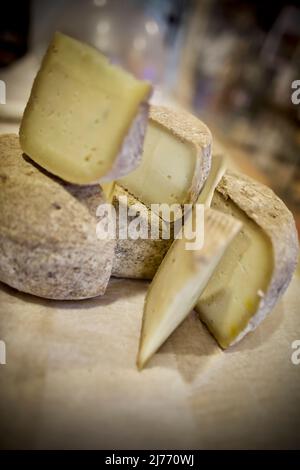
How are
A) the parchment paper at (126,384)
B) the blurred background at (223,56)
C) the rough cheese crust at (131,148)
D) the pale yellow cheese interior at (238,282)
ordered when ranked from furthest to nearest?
the blurred background at (223,56) < the pale yellow cheese interior at (238,282) < the rough cheese crust at (131,148) < the parchment paper at (126,384)

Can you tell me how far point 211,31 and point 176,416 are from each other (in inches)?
229

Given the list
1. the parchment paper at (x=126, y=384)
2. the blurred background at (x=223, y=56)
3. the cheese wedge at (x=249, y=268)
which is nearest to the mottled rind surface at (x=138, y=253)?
the parchment paper at (x=126, y=384)

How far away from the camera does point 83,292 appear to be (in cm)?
105

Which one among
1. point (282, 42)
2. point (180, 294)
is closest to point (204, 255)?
point (180, 294)

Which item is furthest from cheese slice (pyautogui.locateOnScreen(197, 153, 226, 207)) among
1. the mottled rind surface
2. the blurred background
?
the blurred background

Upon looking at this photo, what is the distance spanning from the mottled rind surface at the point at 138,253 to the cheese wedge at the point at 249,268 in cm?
21

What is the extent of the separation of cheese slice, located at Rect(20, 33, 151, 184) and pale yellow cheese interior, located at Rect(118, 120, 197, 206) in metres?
0.26

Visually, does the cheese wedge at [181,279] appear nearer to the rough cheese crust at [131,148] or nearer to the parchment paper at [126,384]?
the parchment paper at [126,384]

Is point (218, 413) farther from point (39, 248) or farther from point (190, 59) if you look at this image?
point (190, 59)

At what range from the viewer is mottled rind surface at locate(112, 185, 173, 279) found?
3.85ft

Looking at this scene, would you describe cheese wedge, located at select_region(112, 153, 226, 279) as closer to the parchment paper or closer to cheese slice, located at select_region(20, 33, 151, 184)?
the parchment paper

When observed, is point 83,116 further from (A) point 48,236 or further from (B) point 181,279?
(B) point 181,279

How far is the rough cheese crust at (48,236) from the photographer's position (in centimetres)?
94

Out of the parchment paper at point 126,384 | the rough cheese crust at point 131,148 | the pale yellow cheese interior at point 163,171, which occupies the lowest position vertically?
the parchment paper at point 126,384
